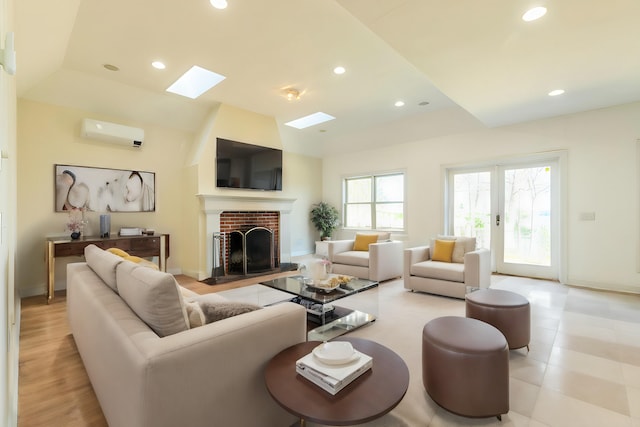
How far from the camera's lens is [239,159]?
5.18 metres

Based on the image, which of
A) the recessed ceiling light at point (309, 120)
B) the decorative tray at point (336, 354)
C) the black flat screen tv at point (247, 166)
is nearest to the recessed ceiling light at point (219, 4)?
the black flat screen tv at point (247, 166)

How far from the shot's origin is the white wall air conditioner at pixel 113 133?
405 cm

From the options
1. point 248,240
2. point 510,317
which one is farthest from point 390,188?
point 510,317

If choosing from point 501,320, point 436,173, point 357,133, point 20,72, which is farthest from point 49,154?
point 436,173

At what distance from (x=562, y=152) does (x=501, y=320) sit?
3400 mm

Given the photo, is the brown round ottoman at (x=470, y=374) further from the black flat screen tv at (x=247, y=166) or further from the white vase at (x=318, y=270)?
the black flat screen tv at (x=247, y=166)

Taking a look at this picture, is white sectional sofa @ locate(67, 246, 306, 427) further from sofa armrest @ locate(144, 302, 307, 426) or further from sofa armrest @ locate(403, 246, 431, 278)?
sofa armrest @ locate(403, 246, 431, 278)

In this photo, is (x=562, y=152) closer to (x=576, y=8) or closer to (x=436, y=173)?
(x=436, y=173)

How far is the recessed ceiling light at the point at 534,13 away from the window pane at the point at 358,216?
4.82 m

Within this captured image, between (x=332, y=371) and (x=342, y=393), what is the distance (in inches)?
3.5

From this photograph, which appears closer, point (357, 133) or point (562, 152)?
point (562, 152)

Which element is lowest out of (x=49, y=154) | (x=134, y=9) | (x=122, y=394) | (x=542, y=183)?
(x=122, y=394)

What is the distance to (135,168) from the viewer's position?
4.69 m

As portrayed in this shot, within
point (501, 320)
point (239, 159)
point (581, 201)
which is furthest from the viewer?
point (239, 159)
